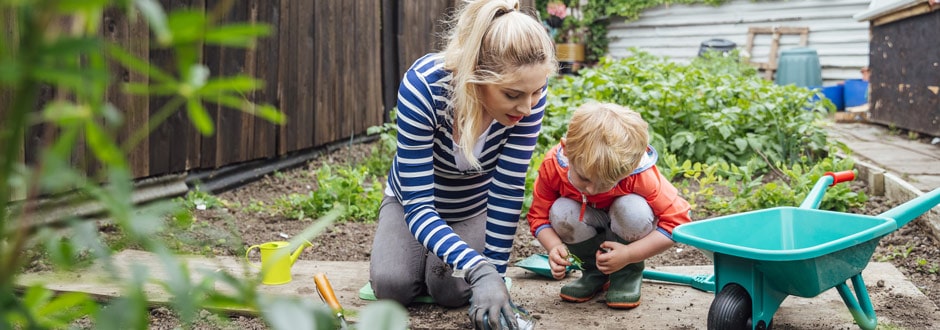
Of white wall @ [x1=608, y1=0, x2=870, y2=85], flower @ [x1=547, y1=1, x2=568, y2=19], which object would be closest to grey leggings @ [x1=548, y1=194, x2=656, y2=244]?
white wall @ [x1=608, y1=0, x2=870, y2=85]

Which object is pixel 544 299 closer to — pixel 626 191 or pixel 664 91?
pixel 626 191

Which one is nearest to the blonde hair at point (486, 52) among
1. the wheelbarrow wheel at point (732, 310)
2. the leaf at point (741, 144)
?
the wheelbarrow wheel at point (732, 310)

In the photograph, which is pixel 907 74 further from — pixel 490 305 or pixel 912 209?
pixel 490 305

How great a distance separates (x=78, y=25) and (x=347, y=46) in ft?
15.6

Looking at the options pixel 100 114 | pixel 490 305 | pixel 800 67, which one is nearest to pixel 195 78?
pixel 100 114

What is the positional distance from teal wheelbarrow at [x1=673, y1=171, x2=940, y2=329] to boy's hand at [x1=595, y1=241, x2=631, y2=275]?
0.88ft

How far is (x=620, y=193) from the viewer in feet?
7.98

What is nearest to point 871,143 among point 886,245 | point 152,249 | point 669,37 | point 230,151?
point 886,245

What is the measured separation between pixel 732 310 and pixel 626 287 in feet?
1.62

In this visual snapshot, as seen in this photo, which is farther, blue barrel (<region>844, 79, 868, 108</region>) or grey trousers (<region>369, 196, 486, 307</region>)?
blue barrel (<region>844, 79, 868, 108</region>)

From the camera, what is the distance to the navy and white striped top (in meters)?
2.25

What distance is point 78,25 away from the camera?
44 centimetres

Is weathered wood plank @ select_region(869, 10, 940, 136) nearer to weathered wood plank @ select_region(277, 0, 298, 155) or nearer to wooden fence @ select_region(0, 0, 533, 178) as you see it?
wooden fence @ select_region(0, 0, 533, 178)

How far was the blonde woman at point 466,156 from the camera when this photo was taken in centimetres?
211
